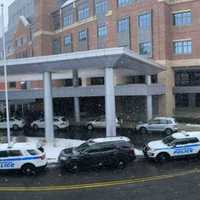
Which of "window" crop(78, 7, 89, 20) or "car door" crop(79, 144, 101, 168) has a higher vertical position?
"window" crop(78, 7, 89, 20)

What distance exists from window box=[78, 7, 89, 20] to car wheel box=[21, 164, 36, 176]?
44.2 metres

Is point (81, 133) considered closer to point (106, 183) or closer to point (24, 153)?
point (24, 153)

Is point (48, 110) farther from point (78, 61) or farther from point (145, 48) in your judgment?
point (145, 48)

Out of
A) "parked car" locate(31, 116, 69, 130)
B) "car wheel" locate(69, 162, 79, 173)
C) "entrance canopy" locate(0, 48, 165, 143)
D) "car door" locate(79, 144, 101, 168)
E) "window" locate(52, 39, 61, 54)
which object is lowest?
"car wheel" locate(69, 162, 79, 173)

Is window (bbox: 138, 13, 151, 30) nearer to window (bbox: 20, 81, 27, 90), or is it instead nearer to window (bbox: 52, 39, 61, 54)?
window (bbox: 52, 39, 61, 54)

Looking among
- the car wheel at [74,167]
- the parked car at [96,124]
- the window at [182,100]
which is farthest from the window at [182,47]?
the car wheel at [74,167]

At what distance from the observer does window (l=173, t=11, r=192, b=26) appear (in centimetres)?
5159

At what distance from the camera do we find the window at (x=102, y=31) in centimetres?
5906

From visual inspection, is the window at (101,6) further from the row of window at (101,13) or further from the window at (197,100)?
the window at (197,100)

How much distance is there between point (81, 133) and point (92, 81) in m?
22.3

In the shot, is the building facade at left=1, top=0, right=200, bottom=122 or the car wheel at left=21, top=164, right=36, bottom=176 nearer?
the car wheel at left=21, top=164, right=36, bottom=176

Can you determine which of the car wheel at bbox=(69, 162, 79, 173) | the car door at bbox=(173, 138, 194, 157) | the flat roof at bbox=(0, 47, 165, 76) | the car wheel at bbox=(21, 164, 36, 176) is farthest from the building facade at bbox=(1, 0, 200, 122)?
the car wheel at bbox=(21, 164, 36, 176)

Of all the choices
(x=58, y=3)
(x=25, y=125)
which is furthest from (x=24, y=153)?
(x=58, y=3)

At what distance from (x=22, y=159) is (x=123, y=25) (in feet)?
120
